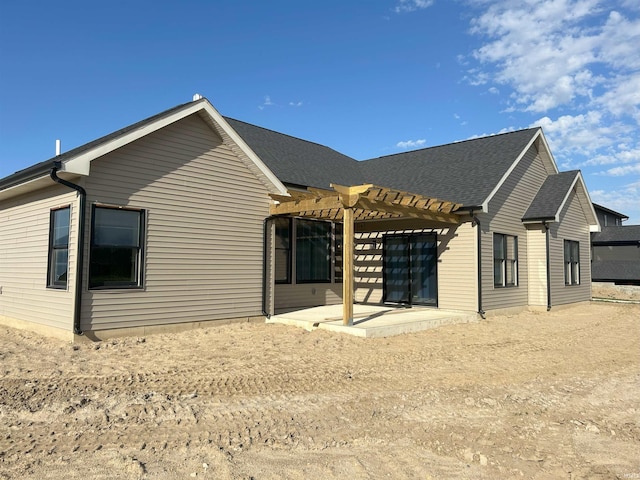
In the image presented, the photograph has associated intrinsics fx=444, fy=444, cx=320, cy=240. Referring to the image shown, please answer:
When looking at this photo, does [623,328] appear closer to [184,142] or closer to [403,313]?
[403,313]

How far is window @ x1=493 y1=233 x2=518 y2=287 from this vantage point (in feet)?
44.9

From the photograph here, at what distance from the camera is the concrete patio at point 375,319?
9453 millimetres

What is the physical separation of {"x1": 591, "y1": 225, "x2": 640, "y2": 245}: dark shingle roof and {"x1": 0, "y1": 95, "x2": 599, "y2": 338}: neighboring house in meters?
11.7

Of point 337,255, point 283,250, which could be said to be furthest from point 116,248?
point 337,255

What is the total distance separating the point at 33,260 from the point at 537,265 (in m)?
14.8

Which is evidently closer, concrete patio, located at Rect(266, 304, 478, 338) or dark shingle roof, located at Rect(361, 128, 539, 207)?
concrete patio, located at Rect(266, 304, 478, 338)

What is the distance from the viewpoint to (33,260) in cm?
946

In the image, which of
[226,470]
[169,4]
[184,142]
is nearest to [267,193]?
[184,142]

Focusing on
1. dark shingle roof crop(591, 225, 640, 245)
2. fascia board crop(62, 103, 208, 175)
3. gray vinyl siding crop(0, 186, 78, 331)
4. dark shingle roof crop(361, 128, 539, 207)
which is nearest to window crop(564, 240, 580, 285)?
dark shingle roof crop(361, 128, 539, 207)

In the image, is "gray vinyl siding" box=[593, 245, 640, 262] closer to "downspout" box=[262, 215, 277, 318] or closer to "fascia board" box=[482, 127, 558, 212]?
"fascia board" box=[482, 127, 558, 212]

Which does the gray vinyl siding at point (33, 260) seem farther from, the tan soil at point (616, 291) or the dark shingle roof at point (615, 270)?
the dark shingle roof at point (615, 270)

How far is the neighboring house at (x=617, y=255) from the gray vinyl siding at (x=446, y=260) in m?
17.6

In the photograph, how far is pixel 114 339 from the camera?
324 inches

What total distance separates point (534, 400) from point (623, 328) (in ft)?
27.6
